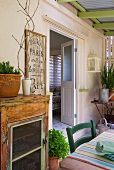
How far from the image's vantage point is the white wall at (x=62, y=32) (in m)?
2.07

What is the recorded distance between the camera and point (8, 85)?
1563mm

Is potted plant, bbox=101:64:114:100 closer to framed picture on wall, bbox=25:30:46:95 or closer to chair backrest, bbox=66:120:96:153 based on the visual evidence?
framed picture on wall, bbox=25:30:46:95

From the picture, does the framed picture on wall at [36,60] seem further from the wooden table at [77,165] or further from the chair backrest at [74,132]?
the wooden table at [77,165]

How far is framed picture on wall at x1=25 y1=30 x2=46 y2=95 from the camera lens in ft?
7.77

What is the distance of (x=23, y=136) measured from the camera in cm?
165

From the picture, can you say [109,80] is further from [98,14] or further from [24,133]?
[24,133]

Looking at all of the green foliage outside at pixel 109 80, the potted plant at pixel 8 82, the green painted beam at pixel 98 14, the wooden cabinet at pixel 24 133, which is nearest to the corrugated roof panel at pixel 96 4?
the green painted beam at pixel 98 14

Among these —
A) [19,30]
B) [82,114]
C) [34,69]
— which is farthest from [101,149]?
[82,114]

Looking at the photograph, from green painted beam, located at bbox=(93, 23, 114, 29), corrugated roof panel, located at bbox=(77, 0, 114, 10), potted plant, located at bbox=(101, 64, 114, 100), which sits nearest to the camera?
corrugated roof panel, located at bbox=(77, 0, 114, 10)

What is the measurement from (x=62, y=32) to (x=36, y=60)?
1.16m

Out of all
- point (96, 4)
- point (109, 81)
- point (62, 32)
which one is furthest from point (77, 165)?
point (109, 81)

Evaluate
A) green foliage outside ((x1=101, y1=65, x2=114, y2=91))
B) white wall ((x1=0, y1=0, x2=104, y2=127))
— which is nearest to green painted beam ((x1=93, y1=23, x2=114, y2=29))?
white wall ((x1=0, y1=0, x2=104, y2=127))

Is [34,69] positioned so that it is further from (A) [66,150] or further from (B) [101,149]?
(B) [101,149]

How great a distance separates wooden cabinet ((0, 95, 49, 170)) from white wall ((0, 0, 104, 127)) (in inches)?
Answer: 27.2
